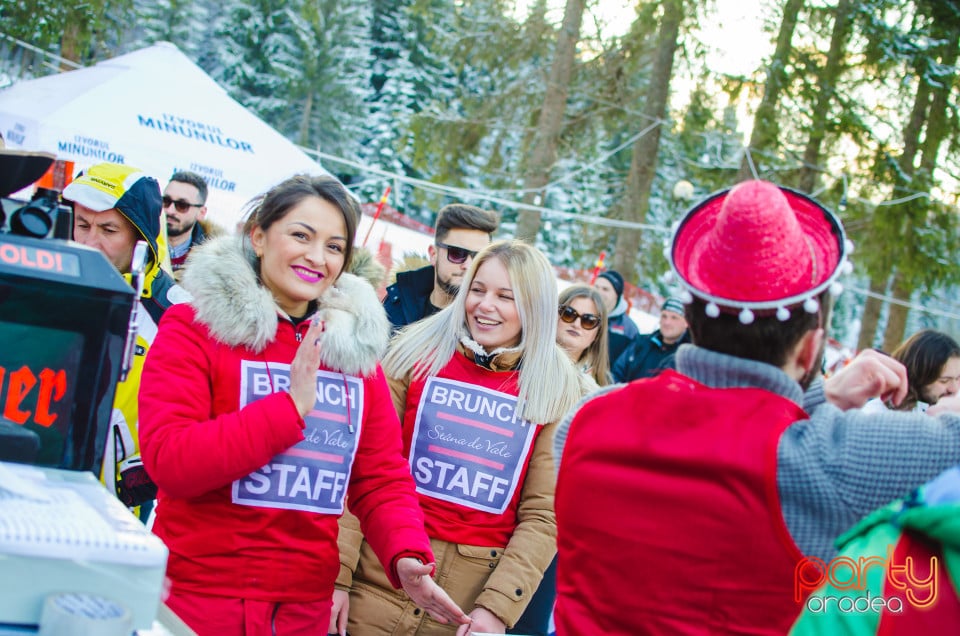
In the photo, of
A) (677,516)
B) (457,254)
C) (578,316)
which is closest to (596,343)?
(578,316)

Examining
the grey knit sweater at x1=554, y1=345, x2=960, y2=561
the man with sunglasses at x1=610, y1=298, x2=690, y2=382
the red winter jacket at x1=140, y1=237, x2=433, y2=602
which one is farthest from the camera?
the man with sunglasses at x1=610, y1=298, x2=690, y2=382

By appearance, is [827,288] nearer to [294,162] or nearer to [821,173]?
[294,162]

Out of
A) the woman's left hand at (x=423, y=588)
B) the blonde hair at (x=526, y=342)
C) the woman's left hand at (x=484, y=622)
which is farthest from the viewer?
the blonde hair at (x=526, y=342)

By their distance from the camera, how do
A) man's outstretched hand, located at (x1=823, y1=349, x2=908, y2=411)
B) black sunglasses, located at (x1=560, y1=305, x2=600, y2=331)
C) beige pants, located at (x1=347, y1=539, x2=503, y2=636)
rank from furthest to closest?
black sunglasses, located at (x1=560, y1=305, x2=600, y2=331) < beige pants, located at (x1=347, y1=539, x2=503, y2=636) < man's outstretched hand, located at (x1=823, y1=349, x2=908, y2=411)

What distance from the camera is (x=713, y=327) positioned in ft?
5.83

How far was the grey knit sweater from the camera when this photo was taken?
1.52m

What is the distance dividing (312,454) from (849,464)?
1.52 metres

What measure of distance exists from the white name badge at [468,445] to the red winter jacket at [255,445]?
0.42m

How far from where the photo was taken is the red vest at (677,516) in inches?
63.9

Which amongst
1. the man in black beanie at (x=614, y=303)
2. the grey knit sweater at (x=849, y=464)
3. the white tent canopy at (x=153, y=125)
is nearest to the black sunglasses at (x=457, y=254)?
the grey knit sweater at (x=849, y=464)

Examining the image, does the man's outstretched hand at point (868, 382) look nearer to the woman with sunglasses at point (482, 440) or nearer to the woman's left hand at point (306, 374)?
the woman's left hand at point (306, 374)

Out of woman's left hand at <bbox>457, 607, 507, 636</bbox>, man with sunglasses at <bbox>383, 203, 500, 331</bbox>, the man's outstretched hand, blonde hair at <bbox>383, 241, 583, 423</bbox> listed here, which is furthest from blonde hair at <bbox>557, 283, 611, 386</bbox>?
the man's outstretched hand

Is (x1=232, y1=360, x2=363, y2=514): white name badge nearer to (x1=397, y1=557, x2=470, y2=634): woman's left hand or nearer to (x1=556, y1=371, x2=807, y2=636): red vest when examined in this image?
(x1=397, y1=557, x2=470, y2=634): woman's left hand

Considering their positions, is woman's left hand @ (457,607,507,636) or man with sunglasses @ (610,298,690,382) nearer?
woman's left hand @ (457,607,507,636)
